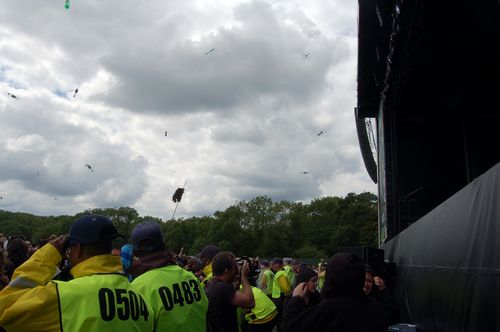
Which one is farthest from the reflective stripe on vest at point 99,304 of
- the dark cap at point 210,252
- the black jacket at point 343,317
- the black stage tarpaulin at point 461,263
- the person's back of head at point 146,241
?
the dark cap at point 210,252

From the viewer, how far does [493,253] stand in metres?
2.96

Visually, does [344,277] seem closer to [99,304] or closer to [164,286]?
[164,286]

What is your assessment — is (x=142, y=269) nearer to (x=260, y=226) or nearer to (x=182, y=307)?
(x=182, y=307)

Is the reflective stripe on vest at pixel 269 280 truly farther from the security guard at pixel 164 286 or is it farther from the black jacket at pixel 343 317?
the black jacket at pixel 343 317

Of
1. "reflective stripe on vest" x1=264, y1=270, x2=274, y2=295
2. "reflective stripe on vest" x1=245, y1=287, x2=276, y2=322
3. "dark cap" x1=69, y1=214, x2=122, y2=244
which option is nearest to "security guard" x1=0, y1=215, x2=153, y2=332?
"dark cap" x1=69, y1=214, x2=122, y2=244

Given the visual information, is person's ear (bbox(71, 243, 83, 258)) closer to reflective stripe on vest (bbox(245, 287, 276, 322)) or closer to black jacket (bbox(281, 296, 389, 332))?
black jacket (bbox(281, 296, 389, 332))

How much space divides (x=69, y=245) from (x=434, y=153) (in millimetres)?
12651

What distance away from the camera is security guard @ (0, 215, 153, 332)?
2.24 m

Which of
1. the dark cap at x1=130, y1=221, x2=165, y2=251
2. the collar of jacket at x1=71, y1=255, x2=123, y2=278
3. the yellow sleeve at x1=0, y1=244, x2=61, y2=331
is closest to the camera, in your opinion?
the yellow sleeve at x1=0, y1=244, x2=61, y2=331

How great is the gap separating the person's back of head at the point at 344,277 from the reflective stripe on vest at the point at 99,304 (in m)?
1.09

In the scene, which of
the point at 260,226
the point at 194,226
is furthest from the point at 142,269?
the point at 194,226

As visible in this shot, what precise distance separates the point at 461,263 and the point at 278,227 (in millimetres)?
85712

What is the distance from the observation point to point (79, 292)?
7.63ft

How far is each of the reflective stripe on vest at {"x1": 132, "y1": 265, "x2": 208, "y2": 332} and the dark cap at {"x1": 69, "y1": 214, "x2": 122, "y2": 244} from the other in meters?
0.60
